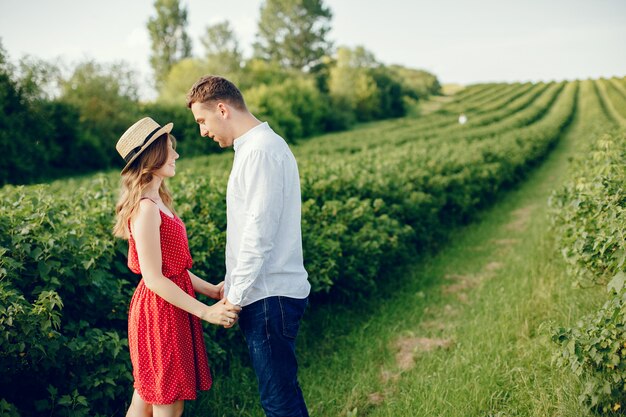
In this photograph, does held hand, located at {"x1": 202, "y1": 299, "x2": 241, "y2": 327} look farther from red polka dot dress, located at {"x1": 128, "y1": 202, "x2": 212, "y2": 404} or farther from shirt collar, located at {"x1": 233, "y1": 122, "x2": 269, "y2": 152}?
shirt collar, located at {"x1": 233, "y1": 122, "x2": 269, "y2": 152}

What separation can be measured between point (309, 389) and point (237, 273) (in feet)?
7.17

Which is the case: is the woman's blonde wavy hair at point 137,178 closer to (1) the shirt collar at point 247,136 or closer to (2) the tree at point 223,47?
(1) the shirt collar at point 247,136

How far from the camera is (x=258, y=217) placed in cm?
229

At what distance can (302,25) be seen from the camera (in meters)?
68.6

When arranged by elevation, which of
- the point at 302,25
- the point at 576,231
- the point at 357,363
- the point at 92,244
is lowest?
the point at 357,363

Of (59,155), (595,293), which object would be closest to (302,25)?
(59,155)

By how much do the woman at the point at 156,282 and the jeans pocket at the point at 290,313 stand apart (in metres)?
0.31

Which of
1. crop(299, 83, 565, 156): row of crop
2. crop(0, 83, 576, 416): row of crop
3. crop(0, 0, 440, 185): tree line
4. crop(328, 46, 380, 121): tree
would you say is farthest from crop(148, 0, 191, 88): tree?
crop(0, 83, 576, 416): row of crop

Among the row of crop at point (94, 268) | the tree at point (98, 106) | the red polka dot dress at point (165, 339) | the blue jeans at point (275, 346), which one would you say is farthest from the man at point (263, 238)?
the tree at point (98, 106)

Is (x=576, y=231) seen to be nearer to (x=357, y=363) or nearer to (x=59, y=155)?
(x=357, y=363)

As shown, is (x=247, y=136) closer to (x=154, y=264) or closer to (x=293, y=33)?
(x=154, y=264)

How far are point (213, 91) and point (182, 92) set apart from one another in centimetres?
4491

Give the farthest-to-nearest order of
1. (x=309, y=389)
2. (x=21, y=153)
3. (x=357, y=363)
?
(x=21, y=153)
(x=357, y=363)
(x=309, y=389)

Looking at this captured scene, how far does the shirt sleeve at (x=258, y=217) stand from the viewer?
2297mm
